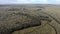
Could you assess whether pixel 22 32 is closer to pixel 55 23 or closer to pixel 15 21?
pixel 15 21

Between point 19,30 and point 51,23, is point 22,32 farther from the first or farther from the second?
point 51,23

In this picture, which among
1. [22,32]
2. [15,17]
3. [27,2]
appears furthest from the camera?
[27,2]

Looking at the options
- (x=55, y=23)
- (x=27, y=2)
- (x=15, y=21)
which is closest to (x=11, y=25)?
(x=15, y=21)

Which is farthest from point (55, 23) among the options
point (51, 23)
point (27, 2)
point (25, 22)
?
point (27, 2)

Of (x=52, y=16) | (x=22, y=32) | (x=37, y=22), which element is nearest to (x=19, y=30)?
(x=22, y=32)

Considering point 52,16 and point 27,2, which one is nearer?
point 52,16

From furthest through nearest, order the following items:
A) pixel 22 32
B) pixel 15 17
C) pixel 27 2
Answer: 1. pixel 27 2
2. pixel 15 17
3. pixel 22 32

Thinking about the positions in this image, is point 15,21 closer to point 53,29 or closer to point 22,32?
point 22,32
